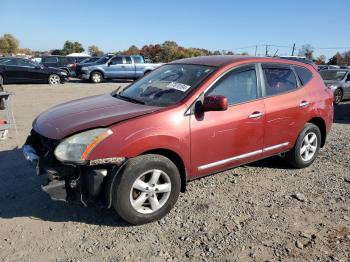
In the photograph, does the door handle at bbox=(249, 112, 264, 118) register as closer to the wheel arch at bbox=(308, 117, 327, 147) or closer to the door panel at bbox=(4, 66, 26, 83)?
the wheel arch at bbox=(308, 117, 327, 147)

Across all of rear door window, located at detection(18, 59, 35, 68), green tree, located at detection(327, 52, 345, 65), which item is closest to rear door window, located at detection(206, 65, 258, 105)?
rear door window, located at detection(18, 59, 35, 68)

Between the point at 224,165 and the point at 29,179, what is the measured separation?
260cm

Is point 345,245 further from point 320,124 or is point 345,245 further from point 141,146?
point 320,124

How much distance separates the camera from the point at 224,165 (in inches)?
173

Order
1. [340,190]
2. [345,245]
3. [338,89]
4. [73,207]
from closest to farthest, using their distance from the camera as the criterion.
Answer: [345,245], [73,207], [340,190], [338,89]

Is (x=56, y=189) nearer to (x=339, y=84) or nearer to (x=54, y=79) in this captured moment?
(x=339, y=84)

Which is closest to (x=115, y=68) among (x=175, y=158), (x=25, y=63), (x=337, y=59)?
(x=25, y=63)

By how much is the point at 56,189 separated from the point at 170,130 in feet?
4.10

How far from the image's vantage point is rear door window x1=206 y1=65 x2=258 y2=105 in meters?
4.27

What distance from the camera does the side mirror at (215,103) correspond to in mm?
3854

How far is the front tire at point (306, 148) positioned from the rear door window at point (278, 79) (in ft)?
2.30

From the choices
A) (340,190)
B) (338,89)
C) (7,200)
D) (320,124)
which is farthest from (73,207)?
(338,89)

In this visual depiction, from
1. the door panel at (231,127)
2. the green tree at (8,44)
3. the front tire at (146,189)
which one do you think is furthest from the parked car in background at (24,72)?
the green tree at (8,44)

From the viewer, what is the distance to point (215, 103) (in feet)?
12.7
